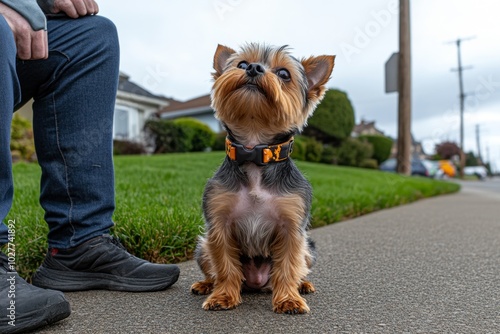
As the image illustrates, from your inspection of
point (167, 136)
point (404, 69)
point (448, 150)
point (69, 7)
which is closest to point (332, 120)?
point (167, 136)

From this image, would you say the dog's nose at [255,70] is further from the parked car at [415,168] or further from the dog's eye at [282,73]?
the parked car at [415,168]

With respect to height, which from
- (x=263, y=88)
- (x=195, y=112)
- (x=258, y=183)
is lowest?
(x=258, y=183)

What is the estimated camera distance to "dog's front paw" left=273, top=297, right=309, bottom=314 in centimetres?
228

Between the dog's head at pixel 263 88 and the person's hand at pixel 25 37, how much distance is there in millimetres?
817

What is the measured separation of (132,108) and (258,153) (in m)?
24.7

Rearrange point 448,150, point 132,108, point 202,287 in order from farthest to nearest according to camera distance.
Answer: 1. point 448,150
2. point 132,108
3. point 202,287

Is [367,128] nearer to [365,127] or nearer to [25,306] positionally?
[365,127]

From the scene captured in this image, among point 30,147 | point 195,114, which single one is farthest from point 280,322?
point 195,114

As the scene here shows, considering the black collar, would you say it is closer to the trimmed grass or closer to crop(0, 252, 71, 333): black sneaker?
the trimmed grass

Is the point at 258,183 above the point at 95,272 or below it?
above

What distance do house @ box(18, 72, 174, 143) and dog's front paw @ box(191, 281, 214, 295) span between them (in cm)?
2155

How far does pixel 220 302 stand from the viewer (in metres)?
2.36

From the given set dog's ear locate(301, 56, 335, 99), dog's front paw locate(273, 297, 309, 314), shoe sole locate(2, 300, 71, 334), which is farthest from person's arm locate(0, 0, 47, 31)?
dog's front paw locate(273, 297, 309, 314)

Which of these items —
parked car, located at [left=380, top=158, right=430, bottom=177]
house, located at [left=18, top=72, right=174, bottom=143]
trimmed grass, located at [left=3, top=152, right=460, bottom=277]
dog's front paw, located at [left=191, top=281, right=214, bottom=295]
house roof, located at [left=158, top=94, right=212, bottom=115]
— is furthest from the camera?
parked car, located at [left=380, top=158, right=430, bottom=177]
